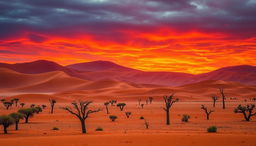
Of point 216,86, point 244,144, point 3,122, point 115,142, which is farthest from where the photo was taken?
point 216,86

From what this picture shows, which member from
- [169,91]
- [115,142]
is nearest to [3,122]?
[115,142]

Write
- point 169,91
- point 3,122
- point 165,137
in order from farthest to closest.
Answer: point 169,91 < point 3,122 < point 165,137

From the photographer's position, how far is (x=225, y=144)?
18.8 m

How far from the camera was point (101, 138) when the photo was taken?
2166 centimetres

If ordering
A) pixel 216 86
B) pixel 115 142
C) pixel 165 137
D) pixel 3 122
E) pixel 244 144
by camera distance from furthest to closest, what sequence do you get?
pixel 216 86
pixel 3 122
pixel 165 137
pixel 115 142
pixel 244 144

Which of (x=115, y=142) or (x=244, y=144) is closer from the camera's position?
(x=244, y=144)

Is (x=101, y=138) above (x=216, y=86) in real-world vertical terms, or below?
below

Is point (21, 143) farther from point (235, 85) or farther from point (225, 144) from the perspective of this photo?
point (235, 85)

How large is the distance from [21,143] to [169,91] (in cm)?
13441

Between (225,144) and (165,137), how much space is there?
4.24 m

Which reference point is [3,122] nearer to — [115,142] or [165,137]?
[115,142]

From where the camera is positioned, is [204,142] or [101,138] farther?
[101,138]

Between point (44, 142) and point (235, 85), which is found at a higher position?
point (235, 85)

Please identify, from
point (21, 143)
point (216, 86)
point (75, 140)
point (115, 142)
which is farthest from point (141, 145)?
point (216, 86)
